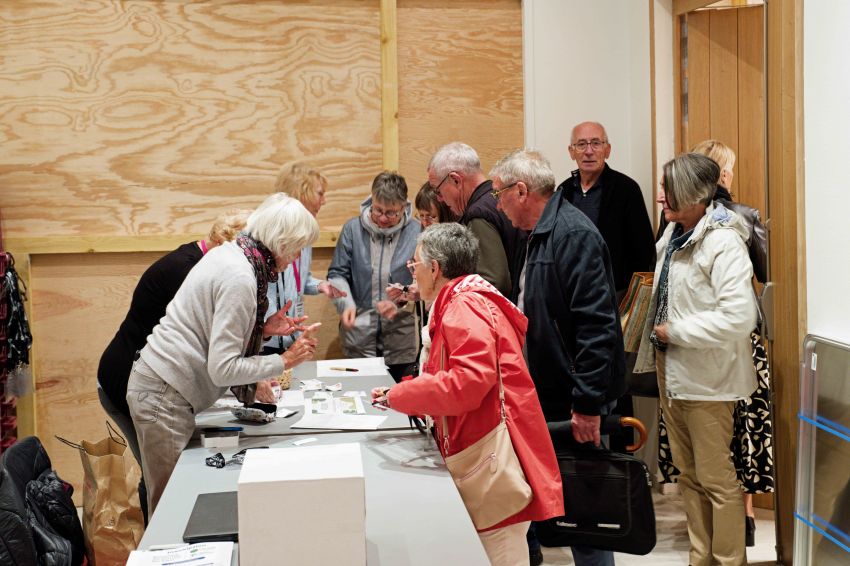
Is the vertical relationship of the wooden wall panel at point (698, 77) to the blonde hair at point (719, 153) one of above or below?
above

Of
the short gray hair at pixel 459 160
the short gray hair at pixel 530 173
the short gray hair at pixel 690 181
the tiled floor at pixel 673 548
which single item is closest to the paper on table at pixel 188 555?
the short gray hair at pixel 530 173

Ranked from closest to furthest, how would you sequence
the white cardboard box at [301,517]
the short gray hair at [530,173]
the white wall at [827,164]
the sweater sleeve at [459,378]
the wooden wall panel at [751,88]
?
the white cardboard box at [301,517] → the sweater sleeve at [459,378] → the short gray hair at [530,173] → the white wall at [827,164] → the wooden wall panel at [751,88]

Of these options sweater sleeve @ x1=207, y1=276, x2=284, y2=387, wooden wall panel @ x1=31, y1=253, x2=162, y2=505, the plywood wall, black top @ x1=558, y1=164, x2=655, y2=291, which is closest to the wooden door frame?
black top @ x1=558, y1=164, x2=655, y2=291

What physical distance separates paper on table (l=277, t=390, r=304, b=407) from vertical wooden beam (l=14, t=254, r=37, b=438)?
2.12 m

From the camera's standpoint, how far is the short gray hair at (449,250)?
258cm

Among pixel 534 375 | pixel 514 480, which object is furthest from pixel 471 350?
pixel 534 375

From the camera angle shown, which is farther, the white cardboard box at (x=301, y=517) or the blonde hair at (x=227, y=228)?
the blonde hair at (x=227, y=228)

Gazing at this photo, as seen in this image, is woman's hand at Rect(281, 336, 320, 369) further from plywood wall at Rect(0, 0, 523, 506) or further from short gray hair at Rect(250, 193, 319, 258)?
plywood wall at Rect(0, 0, 523, 506)

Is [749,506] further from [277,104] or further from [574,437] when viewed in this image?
[277,104]

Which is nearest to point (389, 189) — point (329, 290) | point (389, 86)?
point (329, 290)

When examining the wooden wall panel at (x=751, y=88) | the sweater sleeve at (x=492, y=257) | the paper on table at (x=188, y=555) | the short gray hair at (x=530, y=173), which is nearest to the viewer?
the paper on table at (x=188, y=555)

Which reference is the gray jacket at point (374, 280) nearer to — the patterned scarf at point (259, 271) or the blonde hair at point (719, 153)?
the blonde hair at point (719, 153)

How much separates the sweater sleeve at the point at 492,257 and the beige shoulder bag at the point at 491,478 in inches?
42.3

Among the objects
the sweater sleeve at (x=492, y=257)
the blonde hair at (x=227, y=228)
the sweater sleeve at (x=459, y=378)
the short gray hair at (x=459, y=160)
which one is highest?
the short gray hair at (x=459, y=160)
